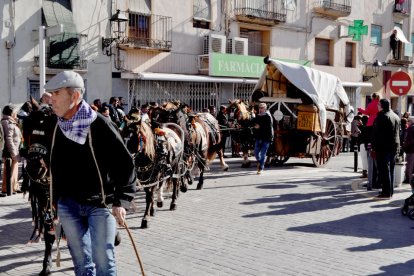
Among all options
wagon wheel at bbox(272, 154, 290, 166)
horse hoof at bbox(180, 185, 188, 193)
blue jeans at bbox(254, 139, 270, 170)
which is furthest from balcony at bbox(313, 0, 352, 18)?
→ horse hoof at bbox(180, 185, 188, 193)

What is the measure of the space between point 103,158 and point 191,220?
15.0 feet

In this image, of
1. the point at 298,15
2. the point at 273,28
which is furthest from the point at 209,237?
the point at 298,15

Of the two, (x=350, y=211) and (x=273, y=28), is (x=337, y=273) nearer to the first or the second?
(x=350, y=211)

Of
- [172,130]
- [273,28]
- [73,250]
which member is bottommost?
[73,250]

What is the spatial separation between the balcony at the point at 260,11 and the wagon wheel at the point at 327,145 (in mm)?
7558

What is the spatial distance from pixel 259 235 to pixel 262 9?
1645cm

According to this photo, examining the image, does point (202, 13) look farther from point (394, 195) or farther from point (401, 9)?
point (401, 9)

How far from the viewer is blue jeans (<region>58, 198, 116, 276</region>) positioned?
384 cm

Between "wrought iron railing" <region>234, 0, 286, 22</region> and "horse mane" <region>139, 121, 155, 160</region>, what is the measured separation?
47.2 feet

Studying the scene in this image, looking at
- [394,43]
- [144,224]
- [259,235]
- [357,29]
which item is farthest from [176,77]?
[394,43]

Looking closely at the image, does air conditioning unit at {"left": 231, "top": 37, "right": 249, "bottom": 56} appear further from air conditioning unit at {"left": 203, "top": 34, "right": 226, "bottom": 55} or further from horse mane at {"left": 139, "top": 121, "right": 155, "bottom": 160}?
horse mane at {"left": 139, "top": 121, "right": 155, "bottom": 160}

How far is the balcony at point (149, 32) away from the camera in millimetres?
18453

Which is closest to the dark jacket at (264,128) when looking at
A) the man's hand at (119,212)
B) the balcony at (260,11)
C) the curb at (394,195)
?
the curb at (394,195)

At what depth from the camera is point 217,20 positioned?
69.6 ft
